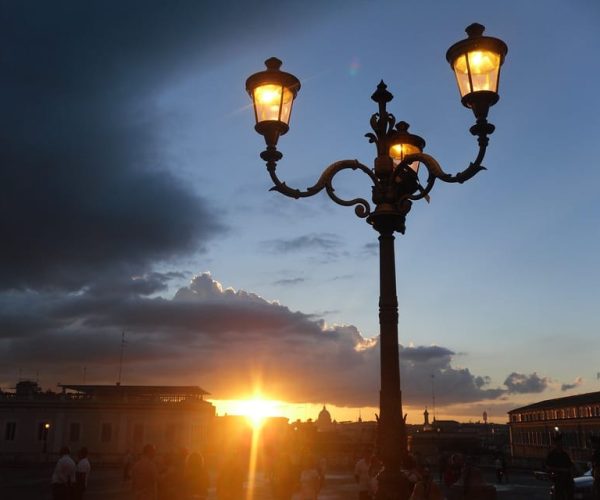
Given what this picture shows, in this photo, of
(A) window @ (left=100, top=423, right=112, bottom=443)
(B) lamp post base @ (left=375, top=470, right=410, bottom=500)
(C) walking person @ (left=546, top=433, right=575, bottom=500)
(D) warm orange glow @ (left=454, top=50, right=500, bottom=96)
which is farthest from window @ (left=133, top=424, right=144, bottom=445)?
(D) warm orange glow @ (left=454, top=50, right=500, bottom=96)

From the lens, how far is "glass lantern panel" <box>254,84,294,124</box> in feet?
22.8

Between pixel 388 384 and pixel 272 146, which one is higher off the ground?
pixel 272 146

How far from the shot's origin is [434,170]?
22.1 ft

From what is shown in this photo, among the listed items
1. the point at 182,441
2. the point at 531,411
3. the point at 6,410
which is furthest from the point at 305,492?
the point at 531,411

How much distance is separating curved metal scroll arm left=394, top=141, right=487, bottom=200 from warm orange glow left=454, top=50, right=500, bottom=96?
0.60m

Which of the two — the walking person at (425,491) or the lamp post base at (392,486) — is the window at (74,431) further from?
the lamp post base at (392,486)

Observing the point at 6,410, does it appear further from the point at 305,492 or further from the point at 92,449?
the point at 305,492

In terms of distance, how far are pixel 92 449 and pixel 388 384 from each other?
170 ft

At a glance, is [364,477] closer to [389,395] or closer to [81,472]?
[81,472]

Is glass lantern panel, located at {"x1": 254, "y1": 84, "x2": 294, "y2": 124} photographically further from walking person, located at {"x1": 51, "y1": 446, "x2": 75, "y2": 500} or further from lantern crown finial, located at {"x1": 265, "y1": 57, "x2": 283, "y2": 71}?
walking person, located at {"x1": 51, "y1": 446, "x2": 75, "y2": 500}

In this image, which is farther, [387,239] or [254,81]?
[254,81]

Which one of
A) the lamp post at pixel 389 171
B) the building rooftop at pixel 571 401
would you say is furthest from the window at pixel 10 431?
the building rooftop at pixel 571 401

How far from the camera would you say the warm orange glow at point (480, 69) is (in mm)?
6238

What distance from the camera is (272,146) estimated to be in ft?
23.1
